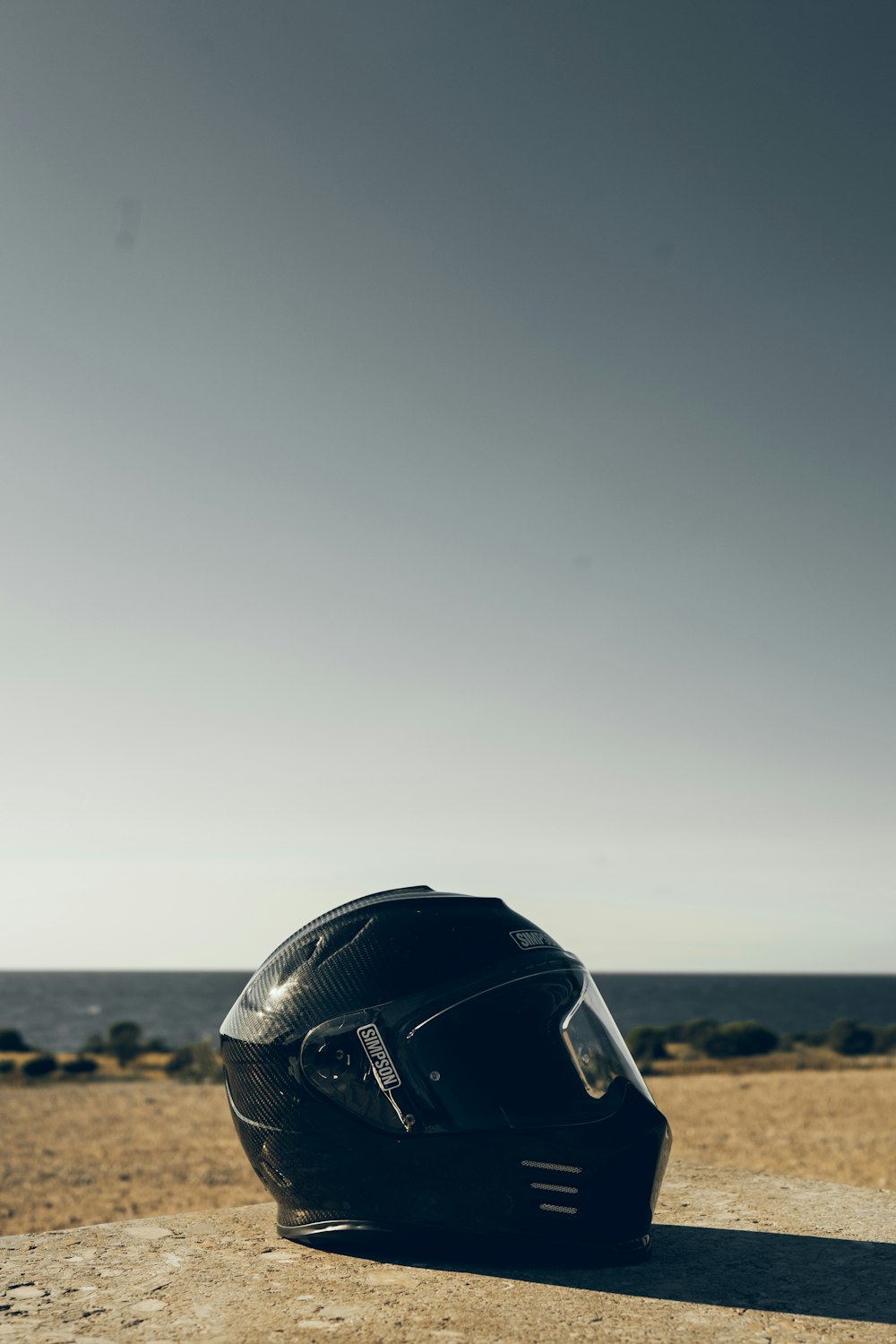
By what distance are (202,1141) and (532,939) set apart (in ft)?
54.1

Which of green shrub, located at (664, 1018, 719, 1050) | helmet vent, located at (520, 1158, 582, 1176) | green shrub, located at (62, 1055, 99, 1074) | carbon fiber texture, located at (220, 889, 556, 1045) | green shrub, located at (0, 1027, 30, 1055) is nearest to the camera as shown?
helmet vent, located at (520, 1158, 582, 1176)

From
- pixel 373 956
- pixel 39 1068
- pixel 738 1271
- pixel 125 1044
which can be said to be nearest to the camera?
pixel 738 1271

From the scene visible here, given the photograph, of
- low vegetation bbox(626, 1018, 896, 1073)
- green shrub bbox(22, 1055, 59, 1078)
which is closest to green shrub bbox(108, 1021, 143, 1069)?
green shrub bbox(22, 1055, 59, 1078)

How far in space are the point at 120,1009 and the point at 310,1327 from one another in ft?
344

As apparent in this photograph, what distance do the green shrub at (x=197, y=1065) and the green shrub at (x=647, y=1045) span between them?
12.8 meters

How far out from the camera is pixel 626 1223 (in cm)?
401

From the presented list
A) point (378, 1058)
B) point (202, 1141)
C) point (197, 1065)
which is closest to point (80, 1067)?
point (197, 1065)

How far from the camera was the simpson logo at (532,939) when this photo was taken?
431 centimetres

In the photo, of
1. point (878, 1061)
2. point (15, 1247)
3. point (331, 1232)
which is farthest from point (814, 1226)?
point (878, 1061)

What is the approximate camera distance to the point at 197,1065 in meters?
34.6

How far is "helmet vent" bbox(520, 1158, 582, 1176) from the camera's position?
3910 mm

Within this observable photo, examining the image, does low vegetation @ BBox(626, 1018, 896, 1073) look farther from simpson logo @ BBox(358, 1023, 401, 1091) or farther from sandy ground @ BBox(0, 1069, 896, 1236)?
simpson logo @ BBox(358, 1023, 401, 1091)

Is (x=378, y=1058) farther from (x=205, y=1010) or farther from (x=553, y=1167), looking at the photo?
(x=205, y=1010)

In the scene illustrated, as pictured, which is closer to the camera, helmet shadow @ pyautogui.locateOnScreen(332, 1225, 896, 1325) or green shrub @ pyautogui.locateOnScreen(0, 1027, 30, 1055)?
helmet shadow @ pyautogui.locateOnScreen(332, 1225, 896, 1325)
